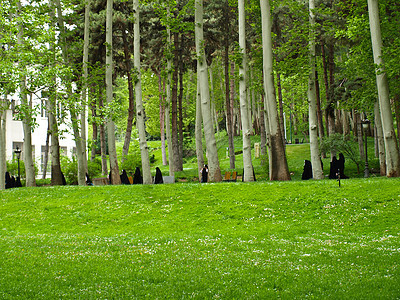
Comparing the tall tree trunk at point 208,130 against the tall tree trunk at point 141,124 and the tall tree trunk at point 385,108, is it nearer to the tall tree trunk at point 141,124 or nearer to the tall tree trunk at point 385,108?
the tall tree trunk at point 141,124

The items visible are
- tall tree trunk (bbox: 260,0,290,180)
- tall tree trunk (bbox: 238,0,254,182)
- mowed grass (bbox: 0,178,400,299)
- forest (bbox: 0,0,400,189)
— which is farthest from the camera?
tall tree trunk (bbox: 238,0,254,182)

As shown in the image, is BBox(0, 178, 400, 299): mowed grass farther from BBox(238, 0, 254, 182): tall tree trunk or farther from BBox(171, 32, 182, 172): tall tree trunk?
BBox(171, 32, 182, 172): tall tree trunk

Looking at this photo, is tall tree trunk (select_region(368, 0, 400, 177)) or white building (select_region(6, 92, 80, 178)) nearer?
tall tree trunk (select_region(368, 0, 400, 177))

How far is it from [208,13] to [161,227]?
2166 cm

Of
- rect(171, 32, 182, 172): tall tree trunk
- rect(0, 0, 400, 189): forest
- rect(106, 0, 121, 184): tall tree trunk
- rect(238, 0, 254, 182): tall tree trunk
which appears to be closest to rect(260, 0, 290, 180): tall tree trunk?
rect(0, 0, 400, 189): forest

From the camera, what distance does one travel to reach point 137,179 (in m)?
25.0

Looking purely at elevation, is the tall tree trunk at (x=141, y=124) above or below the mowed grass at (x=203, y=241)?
above

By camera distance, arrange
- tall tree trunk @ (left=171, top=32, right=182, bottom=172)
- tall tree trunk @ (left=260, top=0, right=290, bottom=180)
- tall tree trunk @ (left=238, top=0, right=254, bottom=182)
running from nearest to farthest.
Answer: tall tree trunk @ (left=260, top=0, right=290, bottom=180) < tall tree trunk @ (left=238, top=0, right=254, bottom=182) < tall tree trunk @ (left=171, top=32, right=182, bottom=172)

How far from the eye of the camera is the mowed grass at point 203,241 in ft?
22.1

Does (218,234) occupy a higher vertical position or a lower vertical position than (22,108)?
lower

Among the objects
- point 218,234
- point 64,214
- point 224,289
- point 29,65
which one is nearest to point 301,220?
point 218,234

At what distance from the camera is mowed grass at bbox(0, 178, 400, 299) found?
22.1 feet

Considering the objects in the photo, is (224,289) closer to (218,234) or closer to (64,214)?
(218,234)

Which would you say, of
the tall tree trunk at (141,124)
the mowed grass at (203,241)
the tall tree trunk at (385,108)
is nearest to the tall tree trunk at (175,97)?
the tall tree trunk at (141,124)
